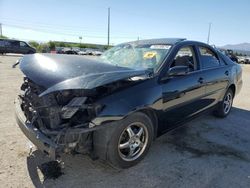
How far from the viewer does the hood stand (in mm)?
2748

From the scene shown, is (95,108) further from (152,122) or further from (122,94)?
(152,122)

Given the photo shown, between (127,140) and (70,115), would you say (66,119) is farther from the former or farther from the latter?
(127,140)

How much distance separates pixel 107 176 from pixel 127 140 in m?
0.50

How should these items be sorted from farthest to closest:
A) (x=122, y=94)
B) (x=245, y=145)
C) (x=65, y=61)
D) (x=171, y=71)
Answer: (x=245, y=145) < (x=171, y=71) < (x=65, y=61) < (x=122, y=94)

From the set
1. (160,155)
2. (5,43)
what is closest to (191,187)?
(160,155)

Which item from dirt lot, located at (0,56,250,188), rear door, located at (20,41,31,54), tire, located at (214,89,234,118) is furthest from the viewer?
rear door, located at (20,41,31,54)

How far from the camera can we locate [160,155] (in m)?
3.76

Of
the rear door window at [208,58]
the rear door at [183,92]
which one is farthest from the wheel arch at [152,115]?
the rear door window at [208,58]

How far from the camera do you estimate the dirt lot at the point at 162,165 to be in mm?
3049

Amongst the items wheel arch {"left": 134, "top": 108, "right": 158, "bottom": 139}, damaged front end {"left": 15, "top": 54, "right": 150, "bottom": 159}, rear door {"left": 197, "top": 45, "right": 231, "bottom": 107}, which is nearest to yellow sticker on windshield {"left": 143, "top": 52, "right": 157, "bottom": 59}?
damaged front end {"left": 15, "top": 54, "right": 150, "bottom": 159}

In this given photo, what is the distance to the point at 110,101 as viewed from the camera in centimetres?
290

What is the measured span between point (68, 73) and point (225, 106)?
13.3 feet

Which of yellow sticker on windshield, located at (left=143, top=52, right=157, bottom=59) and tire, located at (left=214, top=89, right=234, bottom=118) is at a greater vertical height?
yellow sticker on windshield, located at (left=143, top=52, right=157, bottom=59)

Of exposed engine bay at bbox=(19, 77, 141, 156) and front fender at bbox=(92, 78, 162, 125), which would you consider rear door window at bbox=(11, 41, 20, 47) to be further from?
front fender at bbox=(92, 78, 162, 125)
